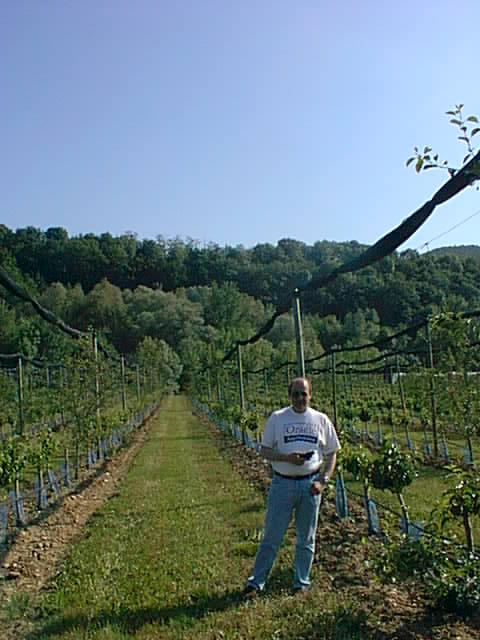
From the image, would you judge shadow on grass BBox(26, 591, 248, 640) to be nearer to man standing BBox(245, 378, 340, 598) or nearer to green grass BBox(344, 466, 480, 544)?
man standing BBox(245, 378, 340, 598)

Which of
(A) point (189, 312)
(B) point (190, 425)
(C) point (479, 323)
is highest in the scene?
(A) point (189, 312)

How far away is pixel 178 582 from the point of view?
5609 millimetres

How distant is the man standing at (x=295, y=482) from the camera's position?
5.07 m

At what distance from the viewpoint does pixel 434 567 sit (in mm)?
4355

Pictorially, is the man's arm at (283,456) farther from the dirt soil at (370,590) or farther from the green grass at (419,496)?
the green grass at (419,496)

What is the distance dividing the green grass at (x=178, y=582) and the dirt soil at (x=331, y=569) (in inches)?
7.1

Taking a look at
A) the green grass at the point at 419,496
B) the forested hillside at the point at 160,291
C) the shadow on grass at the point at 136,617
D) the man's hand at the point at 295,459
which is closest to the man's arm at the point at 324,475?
the man's hand at the point at 295,459

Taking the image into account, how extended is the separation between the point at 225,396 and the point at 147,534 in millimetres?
16953

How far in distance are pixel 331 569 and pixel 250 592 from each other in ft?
3.21

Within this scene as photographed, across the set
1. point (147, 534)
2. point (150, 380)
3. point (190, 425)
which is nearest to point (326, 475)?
point (147, 534)

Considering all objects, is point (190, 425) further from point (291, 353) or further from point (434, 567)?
point (434, 567)

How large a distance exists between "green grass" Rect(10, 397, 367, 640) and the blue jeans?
0.54 ft

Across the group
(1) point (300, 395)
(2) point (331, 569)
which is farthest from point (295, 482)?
(2) point (331, 569)

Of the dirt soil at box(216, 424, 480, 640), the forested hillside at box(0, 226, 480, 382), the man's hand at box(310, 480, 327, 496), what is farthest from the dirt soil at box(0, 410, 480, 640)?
the forested hillside at box(0, 226, 480, 382)
